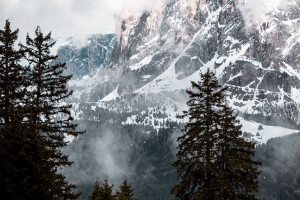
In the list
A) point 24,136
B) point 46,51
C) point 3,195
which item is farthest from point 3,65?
point 3,195

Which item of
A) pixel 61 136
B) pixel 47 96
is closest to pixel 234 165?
pixel 61 136

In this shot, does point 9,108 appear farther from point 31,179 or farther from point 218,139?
point 218,139

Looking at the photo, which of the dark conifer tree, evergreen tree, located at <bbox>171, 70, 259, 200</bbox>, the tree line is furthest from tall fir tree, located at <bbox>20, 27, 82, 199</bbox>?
the dark conifer tree

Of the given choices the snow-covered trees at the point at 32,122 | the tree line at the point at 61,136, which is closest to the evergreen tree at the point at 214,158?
the tree line at the point at 61,136

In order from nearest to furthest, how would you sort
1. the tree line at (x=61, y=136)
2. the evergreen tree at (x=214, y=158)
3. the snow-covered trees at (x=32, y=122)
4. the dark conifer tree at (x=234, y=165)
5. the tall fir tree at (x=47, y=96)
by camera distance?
1. the snow-covered trees at (x=32, y=122)
2. the tree line at (x=61, y=136)
3. the dark conifer tree at (x=234, y=165)
4. the evergreen tree at (x=214, y=158)
5. the tall fir tree at (x=47, y=96)

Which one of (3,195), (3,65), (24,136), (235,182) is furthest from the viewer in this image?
(3,65)

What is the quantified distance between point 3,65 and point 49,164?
11.1 m

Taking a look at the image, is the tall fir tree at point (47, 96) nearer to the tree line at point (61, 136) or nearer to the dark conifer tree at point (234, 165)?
the tree line at point (61, 136)

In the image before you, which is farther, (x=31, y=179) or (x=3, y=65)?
(x=3, y=65)

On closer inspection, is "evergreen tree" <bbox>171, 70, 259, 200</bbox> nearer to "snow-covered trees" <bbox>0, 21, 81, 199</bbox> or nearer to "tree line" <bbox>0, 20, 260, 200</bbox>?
"tree line" <bbox>0, 20, 260, 200</bbox>

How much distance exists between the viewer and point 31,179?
52.2ft

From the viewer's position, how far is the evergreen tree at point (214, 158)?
68.5ft

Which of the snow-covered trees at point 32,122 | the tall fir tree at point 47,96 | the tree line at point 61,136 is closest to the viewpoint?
the snow-covered trees at point 32,122

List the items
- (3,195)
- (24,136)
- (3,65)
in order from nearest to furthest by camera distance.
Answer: (3,195)
(24,136)
(3,65)
